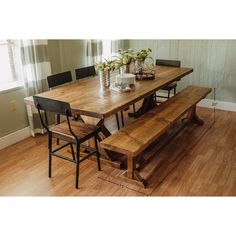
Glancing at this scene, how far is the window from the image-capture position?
332 cm

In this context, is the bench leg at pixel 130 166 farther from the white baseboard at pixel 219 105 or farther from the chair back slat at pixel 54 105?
the white baseboard at pixel 219 105

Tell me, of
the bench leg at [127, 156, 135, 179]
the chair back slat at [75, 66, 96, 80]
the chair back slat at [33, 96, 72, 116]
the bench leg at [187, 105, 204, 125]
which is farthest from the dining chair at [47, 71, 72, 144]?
the bench leg at [187, 105, 204, 125]

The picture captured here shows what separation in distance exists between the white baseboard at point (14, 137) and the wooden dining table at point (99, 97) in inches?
35.4

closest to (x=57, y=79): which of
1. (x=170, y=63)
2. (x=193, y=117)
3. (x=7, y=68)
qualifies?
(x=7, y=68)

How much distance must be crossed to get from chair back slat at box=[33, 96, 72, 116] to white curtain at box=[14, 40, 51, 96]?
1052 millimetres

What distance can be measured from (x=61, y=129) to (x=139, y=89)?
944mm

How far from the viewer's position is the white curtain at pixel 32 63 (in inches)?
132

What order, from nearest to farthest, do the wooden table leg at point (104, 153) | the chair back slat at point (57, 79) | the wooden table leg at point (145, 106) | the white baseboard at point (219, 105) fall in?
the wooden table leg at point (104, 153) → the chair back slat at point (57, 79) → the wooden table leg at point (145, 106) → the white baseboard at point (219, 105)

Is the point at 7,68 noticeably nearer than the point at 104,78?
No

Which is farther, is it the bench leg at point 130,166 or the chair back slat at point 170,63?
the chair back slat at point 170,63

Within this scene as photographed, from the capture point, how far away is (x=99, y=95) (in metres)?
2.86

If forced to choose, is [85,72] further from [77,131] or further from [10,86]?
[77,131]

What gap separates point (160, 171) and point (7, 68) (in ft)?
7.17

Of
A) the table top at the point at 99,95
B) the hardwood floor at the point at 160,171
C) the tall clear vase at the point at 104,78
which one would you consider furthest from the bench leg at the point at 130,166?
the tall clear vase at the point at 104,78
